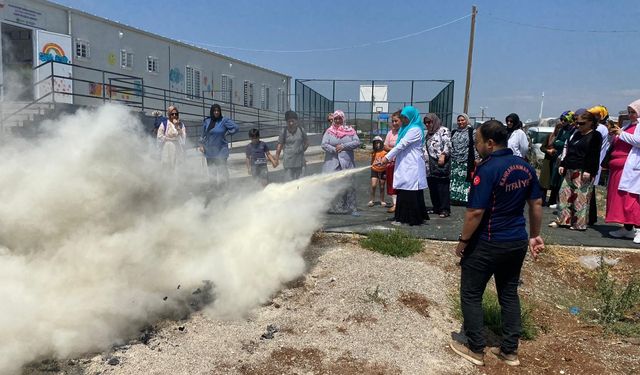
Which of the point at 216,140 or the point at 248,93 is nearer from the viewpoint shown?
the point at 216,140

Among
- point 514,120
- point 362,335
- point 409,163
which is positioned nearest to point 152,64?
point 514,120

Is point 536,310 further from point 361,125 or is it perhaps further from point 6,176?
point 361,125

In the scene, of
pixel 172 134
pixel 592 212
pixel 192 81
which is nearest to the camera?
pixel 592 212

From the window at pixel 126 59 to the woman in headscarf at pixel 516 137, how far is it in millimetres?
15435

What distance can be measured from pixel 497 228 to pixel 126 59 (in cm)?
1870

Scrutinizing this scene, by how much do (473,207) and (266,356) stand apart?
2.06 metres

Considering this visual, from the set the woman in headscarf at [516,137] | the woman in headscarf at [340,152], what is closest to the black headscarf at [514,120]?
the woman in headscarf at [516,137]

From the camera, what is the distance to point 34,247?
13.1 ft

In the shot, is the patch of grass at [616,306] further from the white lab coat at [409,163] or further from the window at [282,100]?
the window at [282,100]

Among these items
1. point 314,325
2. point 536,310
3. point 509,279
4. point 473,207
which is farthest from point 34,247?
point 536,310

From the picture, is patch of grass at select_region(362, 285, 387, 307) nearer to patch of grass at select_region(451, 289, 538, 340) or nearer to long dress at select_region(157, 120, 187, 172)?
patch of grass at select_region(451, 289, 538, 340)

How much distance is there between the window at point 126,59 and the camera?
1869 centimetres

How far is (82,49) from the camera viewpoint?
54.6 feet

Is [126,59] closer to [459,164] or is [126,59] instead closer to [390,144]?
[390,144]
